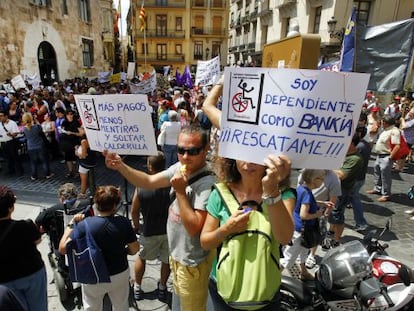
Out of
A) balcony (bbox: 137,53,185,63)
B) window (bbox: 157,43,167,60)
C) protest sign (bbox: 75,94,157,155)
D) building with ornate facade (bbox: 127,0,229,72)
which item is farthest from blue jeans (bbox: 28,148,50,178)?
window (bbox: 157,43,167,60)

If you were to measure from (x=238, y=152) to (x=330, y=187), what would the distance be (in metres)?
2.80

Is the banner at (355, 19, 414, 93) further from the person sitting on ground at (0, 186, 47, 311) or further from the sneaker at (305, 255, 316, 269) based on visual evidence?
the person sitting on ground at (0, 186, 47, 311)

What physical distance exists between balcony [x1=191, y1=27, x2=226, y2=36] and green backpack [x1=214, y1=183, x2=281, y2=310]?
5240 cm

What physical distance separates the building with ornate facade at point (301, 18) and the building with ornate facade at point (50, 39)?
1491cm

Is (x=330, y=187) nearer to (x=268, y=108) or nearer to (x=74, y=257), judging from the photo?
(x=268, y=108)

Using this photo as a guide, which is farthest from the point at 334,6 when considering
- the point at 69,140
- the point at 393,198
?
the point at 69,140

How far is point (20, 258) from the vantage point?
2498mm

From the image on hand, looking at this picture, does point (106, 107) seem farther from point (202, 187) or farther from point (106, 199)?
point (202, 187)

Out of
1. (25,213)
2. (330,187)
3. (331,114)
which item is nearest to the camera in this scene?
(331,114)

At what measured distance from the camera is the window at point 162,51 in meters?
50.6

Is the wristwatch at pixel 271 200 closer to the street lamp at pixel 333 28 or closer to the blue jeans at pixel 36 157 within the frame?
the blue jeans at pixel 36 157

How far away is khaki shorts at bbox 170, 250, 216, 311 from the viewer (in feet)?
7.60

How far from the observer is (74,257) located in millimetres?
2596

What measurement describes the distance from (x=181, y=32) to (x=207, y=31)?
437cm
